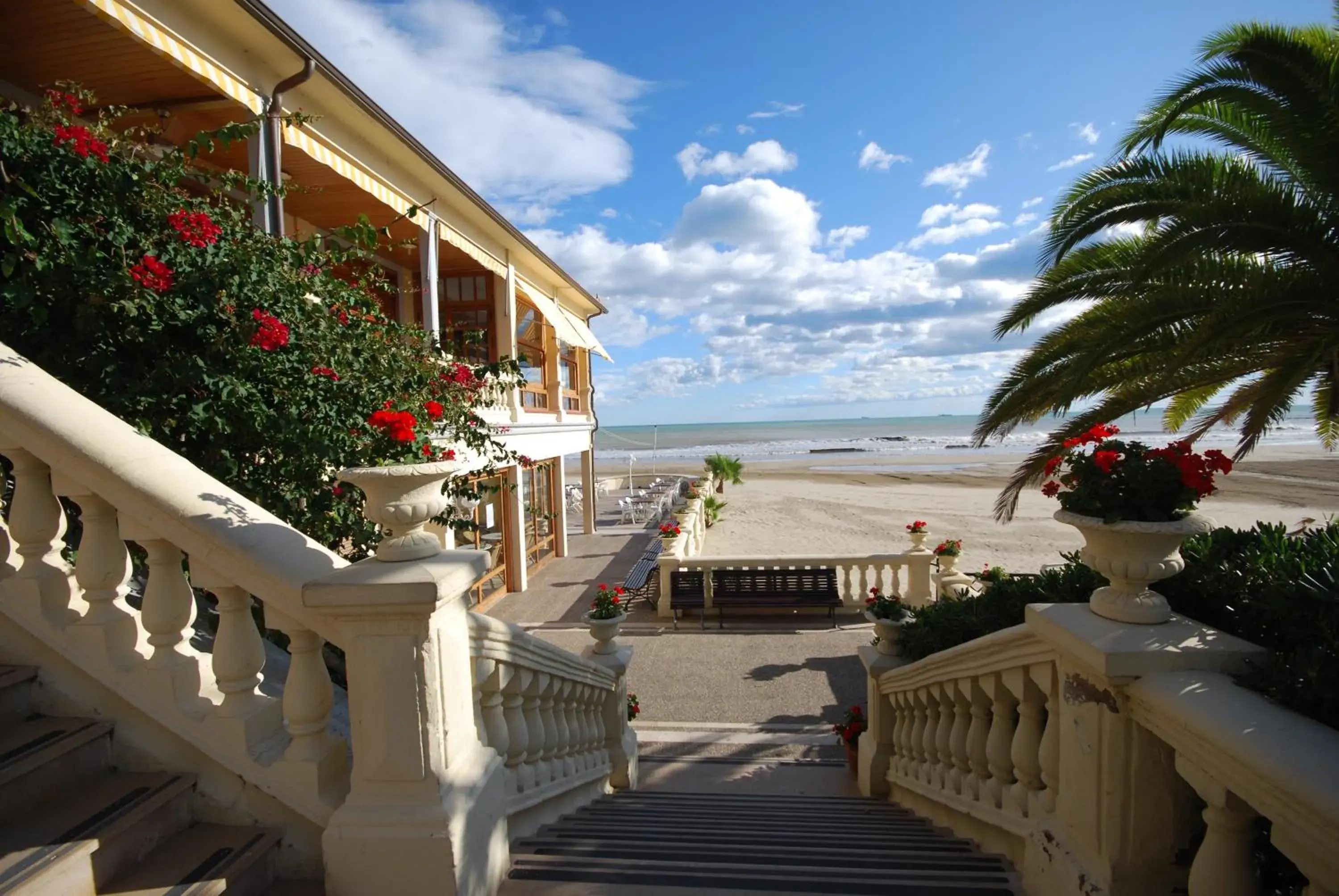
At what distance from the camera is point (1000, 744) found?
2602 mm

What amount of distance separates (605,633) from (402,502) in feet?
10.6

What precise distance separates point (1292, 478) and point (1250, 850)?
127ft

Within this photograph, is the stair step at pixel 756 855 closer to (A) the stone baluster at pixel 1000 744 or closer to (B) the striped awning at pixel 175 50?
(A) the stone baluster at pixel 1000 744

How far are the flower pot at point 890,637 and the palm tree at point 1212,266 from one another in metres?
2.47

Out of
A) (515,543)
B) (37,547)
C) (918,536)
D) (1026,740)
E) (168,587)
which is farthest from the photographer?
(515,543)

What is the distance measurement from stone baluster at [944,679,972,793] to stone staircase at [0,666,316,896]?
2.79 metres

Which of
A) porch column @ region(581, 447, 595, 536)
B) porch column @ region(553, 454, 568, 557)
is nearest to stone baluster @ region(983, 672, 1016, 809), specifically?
porch column @ region(553, 454, 568, 557)

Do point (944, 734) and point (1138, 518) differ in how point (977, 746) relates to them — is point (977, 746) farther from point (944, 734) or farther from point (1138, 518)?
point (1138, 518)

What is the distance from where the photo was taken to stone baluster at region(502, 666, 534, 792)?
2.58m

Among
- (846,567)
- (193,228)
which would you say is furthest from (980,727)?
(846,567)

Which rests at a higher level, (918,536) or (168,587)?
(168,587)

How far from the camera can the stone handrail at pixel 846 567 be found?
9.53 meters

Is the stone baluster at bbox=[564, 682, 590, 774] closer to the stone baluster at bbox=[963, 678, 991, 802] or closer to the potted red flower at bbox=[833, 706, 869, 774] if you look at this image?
the stone baluster at bbox=[963, 678, 991, 802]

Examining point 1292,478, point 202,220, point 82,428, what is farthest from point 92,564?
point 1292,478
